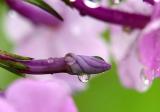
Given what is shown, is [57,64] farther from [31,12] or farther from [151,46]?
[31,12]

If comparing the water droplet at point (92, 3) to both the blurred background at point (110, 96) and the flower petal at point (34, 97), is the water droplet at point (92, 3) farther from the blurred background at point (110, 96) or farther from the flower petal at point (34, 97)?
the blurred background at point (110, 96)

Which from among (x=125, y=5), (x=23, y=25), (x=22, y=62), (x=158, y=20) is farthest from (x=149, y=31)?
(x=23, y=25)

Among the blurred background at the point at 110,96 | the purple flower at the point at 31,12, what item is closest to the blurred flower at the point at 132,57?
the purple flower at the point at 31,12

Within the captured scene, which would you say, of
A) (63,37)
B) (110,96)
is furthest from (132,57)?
(110,96)

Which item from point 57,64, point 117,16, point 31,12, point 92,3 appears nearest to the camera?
point 57,64

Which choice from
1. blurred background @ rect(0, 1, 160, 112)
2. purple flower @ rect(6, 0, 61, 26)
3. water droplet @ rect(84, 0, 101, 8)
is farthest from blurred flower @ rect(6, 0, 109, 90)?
water droplet @ rect(84, 0, 101, 8)

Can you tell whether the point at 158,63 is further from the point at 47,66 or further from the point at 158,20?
the point at 47,66
